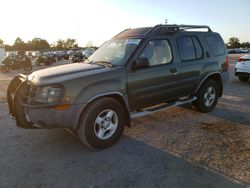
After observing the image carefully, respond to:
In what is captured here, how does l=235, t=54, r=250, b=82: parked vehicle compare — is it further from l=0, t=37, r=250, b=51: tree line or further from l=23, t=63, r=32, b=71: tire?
l=0, t=37, r=250, b=51: tree line

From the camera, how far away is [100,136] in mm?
3955

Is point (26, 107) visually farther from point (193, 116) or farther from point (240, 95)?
point (240, 95)

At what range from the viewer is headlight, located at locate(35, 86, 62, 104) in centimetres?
349

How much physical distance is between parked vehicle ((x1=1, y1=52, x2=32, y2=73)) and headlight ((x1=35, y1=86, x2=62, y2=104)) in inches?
665

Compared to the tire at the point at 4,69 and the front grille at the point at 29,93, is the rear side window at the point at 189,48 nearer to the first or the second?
the front grille at the point at 29,93

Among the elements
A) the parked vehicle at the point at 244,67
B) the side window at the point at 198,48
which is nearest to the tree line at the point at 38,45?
the parked vehicle at the point at 244,67

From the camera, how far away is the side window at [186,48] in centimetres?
510

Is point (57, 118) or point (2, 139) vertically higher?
point (57, 118)

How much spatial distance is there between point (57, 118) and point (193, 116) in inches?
134

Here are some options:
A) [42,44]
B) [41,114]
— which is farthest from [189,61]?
[42,44]

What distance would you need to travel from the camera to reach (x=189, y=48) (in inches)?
210

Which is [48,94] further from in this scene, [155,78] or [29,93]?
[155,78]

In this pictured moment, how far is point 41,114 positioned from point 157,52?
97.9 inches

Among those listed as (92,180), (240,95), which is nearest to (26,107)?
(92,180)
